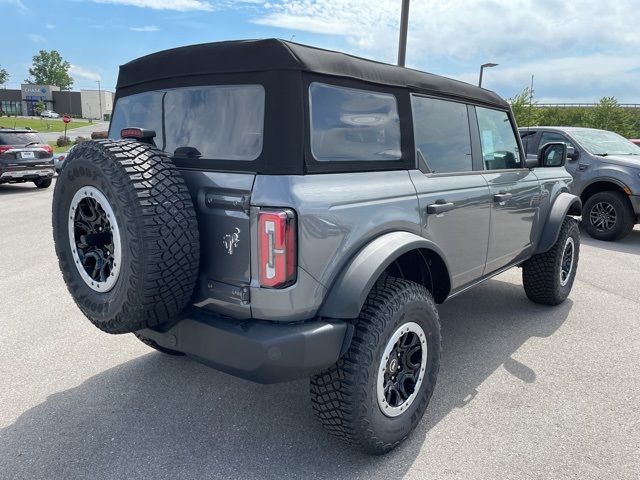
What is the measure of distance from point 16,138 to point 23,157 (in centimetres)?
67

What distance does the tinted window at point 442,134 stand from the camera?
294 cm

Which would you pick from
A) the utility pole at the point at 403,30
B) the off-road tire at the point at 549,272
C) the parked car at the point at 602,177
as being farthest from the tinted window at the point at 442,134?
the utility pole at the point at 403,30

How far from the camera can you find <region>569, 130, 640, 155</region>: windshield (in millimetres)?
8445

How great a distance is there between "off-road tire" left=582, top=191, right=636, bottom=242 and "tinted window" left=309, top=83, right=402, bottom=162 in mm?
6715

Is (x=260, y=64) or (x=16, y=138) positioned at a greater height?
(x=260, y=64)

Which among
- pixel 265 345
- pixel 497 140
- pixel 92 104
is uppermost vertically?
pixel 92 104

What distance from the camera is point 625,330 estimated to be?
4223 mm

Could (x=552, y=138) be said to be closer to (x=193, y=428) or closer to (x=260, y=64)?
(x=260, y=64)

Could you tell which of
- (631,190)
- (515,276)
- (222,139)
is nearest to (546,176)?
(515,276)

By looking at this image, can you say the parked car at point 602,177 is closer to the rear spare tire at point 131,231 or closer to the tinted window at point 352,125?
the tinted window at point 352,125

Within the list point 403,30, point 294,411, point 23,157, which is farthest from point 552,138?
point 23,157

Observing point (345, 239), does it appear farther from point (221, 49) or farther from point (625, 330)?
point (625, 330)

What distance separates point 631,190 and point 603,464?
6.55m

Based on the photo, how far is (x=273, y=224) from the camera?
2.03 m
